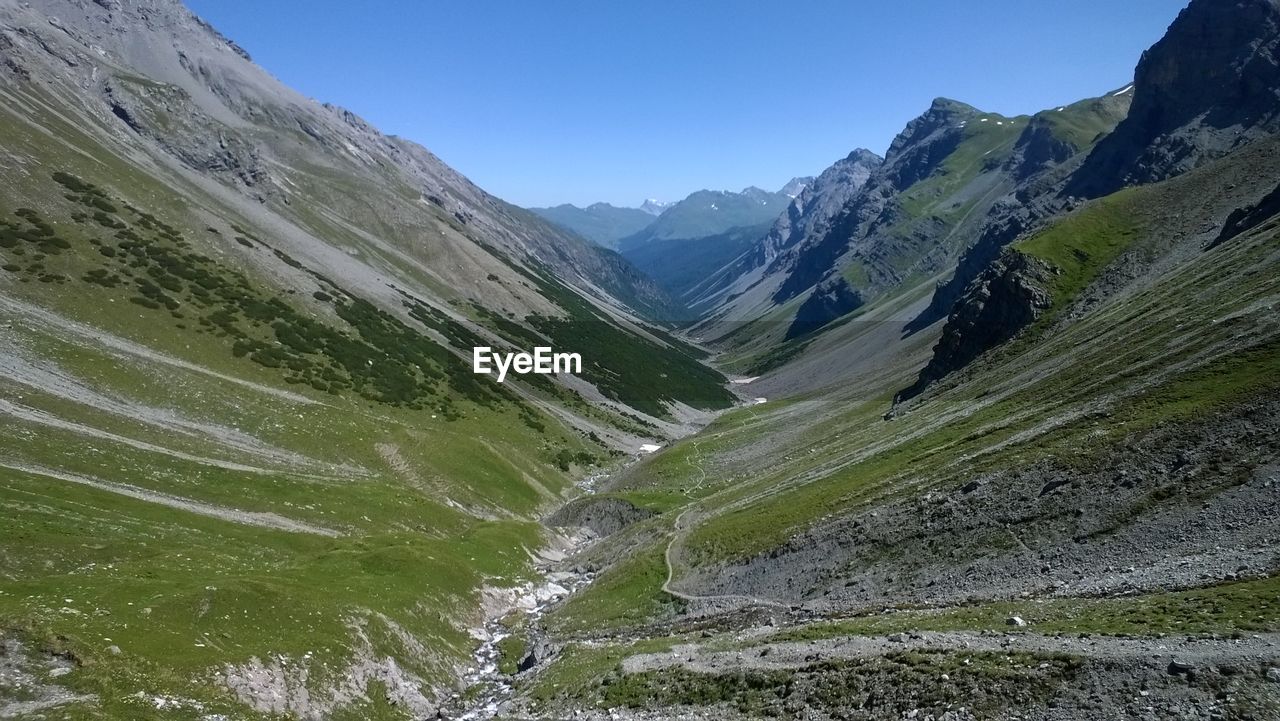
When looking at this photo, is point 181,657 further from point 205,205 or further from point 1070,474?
point 205,205

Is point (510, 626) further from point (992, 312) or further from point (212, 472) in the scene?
point (992, 312)

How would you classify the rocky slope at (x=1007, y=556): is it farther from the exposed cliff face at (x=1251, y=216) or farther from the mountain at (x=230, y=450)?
the mountain at (x=230, y=450)

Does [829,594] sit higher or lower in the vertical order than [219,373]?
lower

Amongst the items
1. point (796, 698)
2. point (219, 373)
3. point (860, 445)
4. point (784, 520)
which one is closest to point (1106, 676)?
point (796, 698)

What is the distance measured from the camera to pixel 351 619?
39.2 m

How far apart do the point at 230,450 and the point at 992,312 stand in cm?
10371

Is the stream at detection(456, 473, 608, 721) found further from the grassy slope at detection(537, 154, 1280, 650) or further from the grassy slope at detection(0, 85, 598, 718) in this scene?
the grassy slope at detection(537, 154, 1280, 650)

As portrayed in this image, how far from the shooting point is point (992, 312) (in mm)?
111000

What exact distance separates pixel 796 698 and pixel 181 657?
2494cm

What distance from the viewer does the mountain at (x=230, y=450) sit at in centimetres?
3209

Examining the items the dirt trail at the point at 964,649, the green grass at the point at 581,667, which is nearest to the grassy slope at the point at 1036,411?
the dirt trail at the point at 964,649

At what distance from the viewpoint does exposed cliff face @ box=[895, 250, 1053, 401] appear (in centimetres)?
10581

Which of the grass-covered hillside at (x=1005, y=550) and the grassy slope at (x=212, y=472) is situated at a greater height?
the grassy slope at (x=212, y=472)

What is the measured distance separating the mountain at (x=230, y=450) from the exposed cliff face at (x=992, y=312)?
2309 inches
